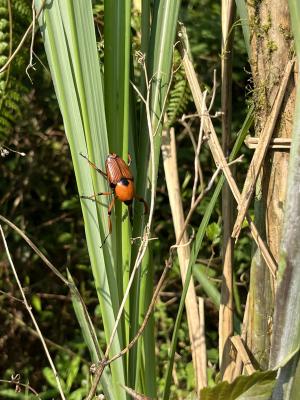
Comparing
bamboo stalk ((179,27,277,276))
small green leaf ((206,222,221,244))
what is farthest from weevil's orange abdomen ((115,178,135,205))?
small green leaf ((206,222,221,244))

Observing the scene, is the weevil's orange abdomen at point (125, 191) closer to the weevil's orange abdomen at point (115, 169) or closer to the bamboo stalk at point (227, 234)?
the weevil's orange abdomen at point (115, 169)

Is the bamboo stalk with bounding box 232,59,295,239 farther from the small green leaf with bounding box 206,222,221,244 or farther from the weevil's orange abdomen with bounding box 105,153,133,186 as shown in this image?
the small green leaf with bounding box 206,222,221,244

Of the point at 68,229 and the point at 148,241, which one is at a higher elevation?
the point at 148,241

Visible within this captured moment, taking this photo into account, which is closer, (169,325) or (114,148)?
(114,148)

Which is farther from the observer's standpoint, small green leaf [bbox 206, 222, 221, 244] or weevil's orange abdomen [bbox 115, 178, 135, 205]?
small green leaf [bbox 206, 222, 221, 244]

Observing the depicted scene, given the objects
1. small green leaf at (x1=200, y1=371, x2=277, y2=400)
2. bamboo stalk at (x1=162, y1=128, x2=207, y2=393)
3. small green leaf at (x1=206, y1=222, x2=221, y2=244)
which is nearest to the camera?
small green leaf at (x1=200, y1=371, x2=277, y2=400)

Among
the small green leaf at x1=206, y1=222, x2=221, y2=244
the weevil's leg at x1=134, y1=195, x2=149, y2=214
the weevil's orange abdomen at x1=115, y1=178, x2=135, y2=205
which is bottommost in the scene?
the small green leaf at x1=206, y1=222, x2=221, y2=244

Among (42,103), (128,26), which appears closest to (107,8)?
(128,26)

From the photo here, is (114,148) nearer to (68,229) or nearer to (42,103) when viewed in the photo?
(42,103)

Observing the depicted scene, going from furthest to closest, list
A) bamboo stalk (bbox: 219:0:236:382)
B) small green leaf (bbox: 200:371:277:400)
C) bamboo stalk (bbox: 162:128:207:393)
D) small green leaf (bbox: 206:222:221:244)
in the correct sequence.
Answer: small green leaf (bbox: 206:222:221:244) < bamboo stalk (bbox: 162:128:207:393) < bamboo stalk (bbox: 219:0:236:382) < small green leaf (bbox: 200:371:277:400)
